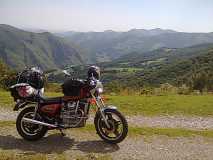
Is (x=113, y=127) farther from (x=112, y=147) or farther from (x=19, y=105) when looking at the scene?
(x=19, y=105)

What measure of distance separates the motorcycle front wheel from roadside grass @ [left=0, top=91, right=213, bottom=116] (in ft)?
17.9

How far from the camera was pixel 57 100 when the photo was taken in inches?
327

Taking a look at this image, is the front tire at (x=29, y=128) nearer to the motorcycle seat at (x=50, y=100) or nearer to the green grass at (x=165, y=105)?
the motorcycle seat at (x=50, y=100)

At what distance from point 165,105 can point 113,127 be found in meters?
7.81

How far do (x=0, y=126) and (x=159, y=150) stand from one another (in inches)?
175

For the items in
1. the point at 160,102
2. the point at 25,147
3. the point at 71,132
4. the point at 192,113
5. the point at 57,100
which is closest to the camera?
the point at 25,147

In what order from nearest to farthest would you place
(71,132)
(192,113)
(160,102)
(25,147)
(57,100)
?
(25,147) < (57,100) < (71,132) < (192,113) < (160,102)

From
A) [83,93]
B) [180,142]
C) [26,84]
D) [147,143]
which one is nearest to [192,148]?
[180,142]

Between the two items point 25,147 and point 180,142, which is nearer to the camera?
point 25,147

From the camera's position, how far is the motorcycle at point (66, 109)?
26.6ft

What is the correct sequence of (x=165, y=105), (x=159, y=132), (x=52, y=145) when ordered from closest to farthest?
(x=52, y=145)
(x=159, y=132)
(x=165, y=105)

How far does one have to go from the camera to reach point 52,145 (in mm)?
7988

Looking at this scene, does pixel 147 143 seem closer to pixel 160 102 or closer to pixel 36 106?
pixel 36 106

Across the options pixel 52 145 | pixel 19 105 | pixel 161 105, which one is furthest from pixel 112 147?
pixel 161 105
